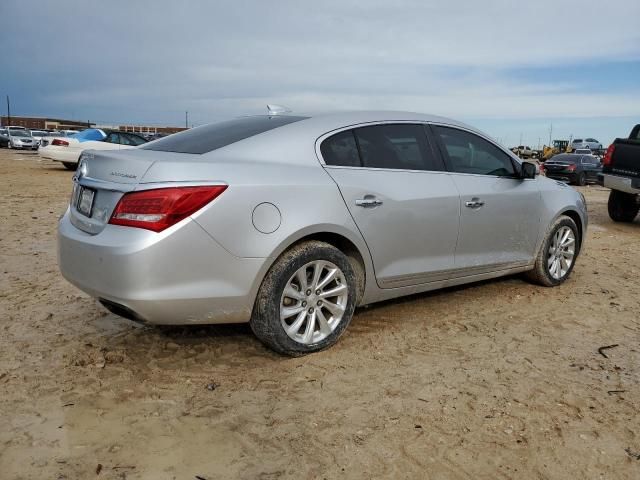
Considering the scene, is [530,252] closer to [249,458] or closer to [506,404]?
[506,404]

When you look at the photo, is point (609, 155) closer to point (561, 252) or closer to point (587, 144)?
point (561, 252)

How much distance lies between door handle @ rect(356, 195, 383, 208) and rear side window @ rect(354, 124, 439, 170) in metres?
0.25

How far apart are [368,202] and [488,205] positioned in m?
1.28

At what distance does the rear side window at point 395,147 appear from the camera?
12.8ft

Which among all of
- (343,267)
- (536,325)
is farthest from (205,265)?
(536,325)

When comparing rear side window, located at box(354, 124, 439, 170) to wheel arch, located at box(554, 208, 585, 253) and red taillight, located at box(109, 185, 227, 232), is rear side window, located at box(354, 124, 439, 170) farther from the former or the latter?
wheel arch, located at box(554, 208, 585, 253)

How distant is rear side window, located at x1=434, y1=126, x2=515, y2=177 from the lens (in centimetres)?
443

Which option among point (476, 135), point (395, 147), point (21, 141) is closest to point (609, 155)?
point (476, 135)

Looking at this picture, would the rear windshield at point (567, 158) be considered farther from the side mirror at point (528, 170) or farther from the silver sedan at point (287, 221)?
the silver sedan at point (287, 221)

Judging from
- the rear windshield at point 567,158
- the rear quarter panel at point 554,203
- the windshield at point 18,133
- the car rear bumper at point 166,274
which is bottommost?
the windshield at point 18,133

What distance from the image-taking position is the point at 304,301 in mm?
3494

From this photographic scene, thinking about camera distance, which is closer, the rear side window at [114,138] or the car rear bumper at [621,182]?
the car rear bumper at [621,182]

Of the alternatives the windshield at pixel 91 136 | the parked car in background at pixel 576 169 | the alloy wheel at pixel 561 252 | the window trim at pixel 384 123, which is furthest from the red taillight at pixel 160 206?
the parked car in background at pixel 576 169

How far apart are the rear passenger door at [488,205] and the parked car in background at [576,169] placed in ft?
55.7
